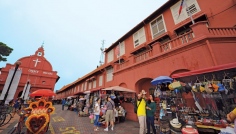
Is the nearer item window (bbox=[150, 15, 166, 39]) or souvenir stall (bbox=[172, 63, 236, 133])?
souvenir stall (bbox=[172, 63, 236, 133])

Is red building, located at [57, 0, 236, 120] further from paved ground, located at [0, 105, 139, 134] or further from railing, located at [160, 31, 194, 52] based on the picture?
paved ground, located at [0, 105, 139, 134]

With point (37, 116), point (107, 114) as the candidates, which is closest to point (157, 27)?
point (107, 114)

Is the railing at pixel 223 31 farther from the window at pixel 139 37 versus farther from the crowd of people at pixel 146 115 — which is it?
the window at pixel 139 37

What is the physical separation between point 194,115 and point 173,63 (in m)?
3.45

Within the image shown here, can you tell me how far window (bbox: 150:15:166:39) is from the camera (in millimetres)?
11124

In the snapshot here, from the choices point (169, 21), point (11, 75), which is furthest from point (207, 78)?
point (11, 75)

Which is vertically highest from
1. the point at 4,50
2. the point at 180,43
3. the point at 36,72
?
the point at 4,50

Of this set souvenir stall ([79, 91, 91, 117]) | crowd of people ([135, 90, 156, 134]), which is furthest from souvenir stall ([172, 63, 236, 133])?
souvenir stall ([79, 91, 91, 117])

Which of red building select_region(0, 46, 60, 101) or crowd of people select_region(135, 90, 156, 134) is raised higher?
red building select_region(0, 46, 60, 101)

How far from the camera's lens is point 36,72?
1015 inches

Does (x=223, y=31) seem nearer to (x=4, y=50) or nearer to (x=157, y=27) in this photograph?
(x=157, y=27)

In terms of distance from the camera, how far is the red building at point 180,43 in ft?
19.7

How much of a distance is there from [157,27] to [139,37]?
2.32 m

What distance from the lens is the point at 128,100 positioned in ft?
33.2
